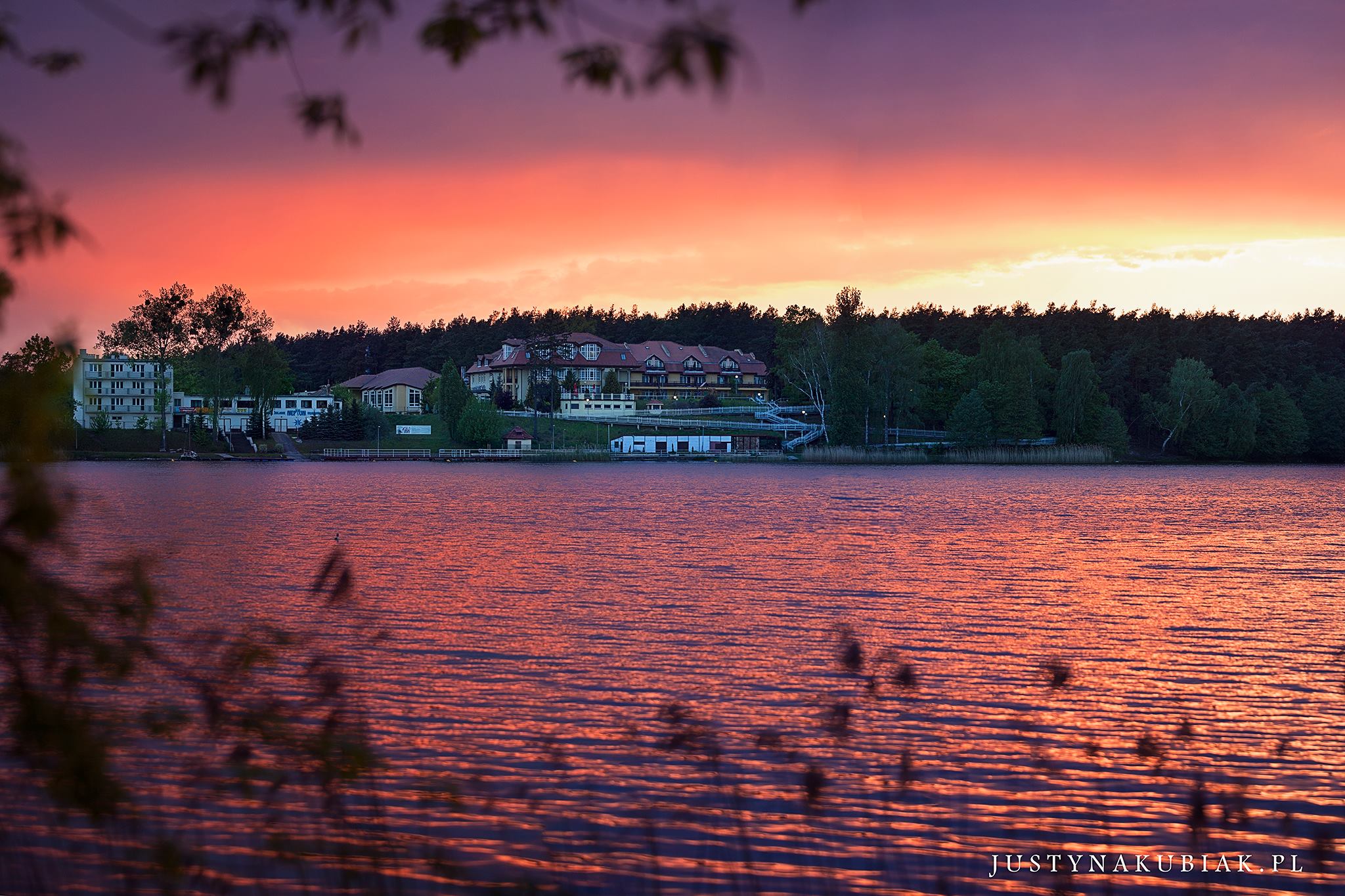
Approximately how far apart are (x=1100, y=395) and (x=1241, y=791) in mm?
110414

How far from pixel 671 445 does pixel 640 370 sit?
28902 millimetres

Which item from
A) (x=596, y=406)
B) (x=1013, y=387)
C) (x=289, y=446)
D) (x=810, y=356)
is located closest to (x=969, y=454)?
(x=1013, y=387)

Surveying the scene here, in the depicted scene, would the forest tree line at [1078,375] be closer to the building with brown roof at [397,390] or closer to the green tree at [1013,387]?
the green tree at [1013,387]

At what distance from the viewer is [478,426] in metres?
113

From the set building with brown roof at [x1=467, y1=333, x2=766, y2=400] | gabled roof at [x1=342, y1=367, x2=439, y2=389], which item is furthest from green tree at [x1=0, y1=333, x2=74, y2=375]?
gabled roof at [x1=342, y1=367, x2=439, y2=389]

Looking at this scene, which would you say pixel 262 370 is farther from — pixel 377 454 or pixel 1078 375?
pixel 1078 375

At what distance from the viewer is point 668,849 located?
29.2 feet

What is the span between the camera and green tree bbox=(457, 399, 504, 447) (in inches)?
4439

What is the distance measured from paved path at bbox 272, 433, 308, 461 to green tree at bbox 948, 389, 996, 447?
2533 inches

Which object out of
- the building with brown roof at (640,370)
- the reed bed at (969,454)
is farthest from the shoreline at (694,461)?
the building with brown roof at (640,370)

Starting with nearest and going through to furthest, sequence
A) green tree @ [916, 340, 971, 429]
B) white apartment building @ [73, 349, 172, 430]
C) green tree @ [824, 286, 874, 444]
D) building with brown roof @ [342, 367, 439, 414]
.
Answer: green tree @ [824, 286, 874, 444] < white apartment building @ [73, 349, 172, 430] < green tree @ [916, 340, 971, 429] < building with brown roof @ [342, 367, 439, 414]

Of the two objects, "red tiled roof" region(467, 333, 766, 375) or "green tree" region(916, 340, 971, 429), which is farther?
"red tiled roof" region(467, 333, 766, 375)

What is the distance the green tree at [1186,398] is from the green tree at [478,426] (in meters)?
67.1

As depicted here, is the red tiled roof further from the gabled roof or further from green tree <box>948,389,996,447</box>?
green tree <box>948,389,996,447</box>
